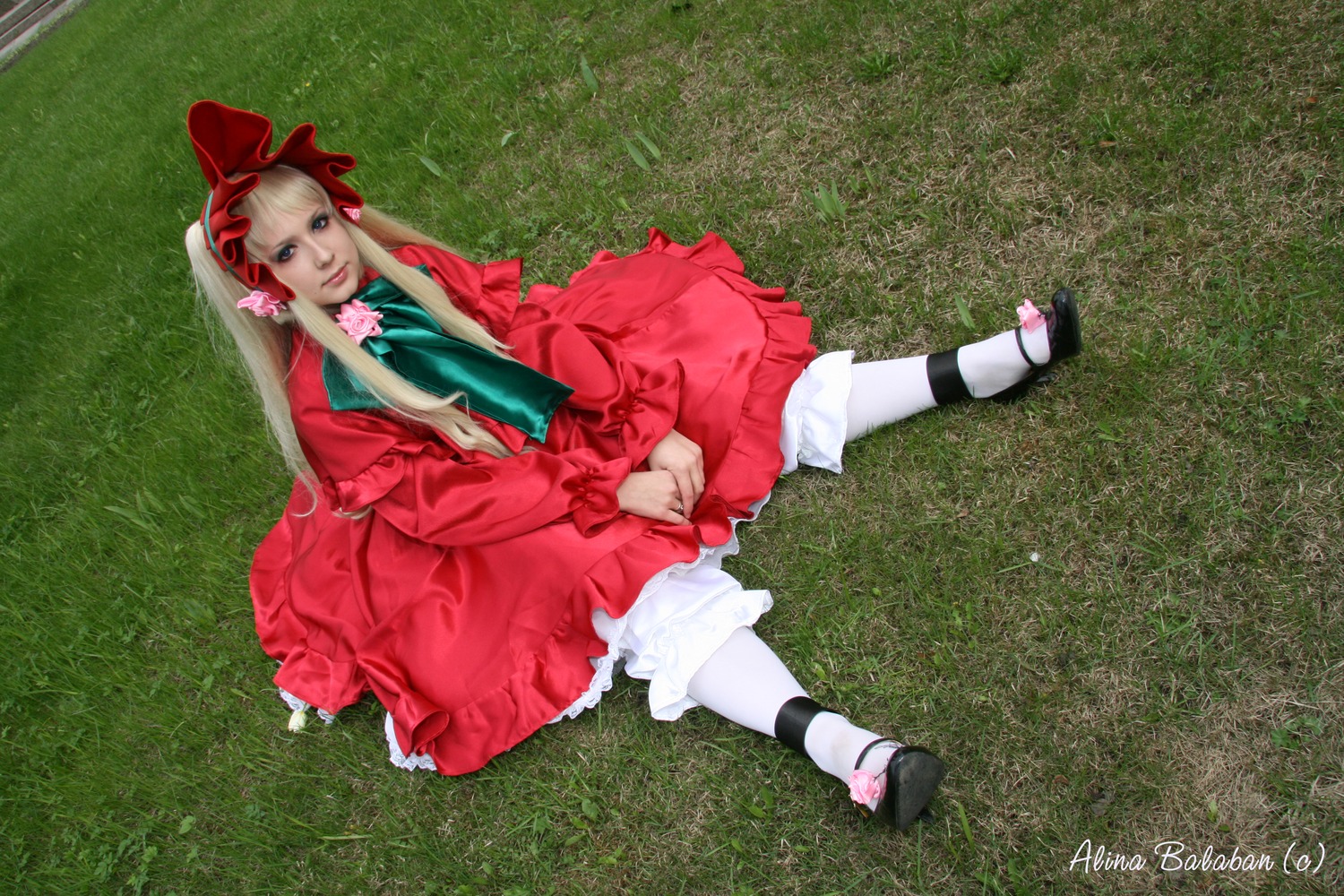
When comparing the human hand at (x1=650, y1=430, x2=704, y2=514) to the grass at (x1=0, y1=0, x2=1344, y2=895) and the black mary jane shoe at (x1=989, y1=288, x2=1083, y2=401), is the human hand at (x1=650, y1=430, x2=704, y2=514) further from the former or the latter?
the black mary jane shoe at (x1=989, y1=288, x2=1083, y2=401)

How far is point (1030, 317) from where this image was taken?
2574 mm

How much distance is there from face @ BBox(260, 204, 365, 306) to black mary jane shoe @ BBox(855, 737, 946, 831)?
1.80m

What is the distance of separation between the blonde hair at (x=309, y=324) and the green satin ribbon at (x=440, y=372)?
38mm

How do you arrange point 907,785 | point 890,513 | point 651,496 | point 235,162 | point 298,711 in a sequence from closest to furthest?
point 907,785
point 235,162
point 651,496
point 890,513
point 298,711

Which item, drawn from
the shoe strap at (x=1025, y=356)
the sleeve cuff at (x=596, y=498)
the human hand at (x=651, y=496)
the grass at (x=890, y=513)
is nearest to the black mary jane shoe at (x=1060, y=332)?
the shoe strap at (x=1025, y=356)

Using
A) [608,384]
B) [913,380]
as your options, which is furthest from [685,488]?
[913,380]

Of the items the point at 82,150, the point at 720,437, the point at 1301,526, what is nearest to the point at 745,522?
the point at 720,437

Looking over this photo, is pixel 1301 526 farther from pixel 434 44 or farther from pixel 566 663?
pixel 434 44

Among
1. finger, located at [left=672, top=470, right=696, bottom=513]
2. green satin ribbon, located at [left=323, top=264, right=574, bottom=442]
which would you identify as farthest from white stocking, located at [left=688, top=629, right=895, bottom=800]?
green satin ribbon, located at [left=323, top=264, right=574, bottom=442]

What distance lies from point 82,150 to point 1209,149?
25.1ft

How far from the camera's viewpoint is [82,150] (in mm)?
7043

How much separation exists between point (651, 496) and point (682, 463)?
14cm

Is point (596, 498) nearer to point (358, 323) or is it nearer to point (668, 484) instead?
point (668, 484)

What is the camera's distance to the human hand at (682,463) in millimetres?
2494
